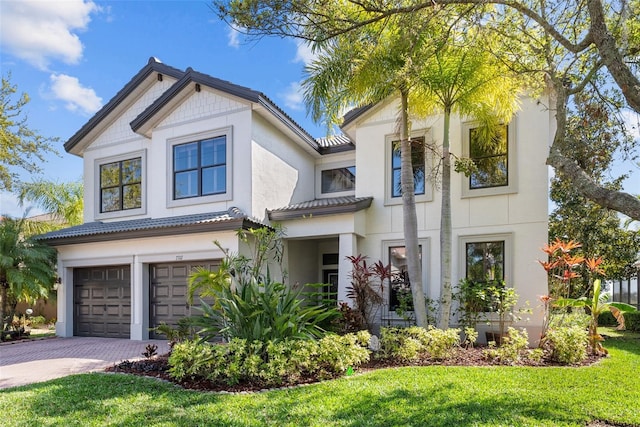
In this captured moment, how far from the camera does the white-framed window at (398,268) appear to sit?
42.4 feet

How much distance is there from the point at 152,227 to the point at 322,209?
538cm

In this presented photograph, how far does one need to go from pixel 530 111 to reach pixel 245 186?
884cm

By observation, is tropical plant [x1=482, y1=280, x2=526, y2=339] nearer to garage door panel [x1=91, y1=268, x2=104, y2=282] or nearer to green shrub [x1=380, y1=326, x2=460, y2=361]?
green shrub [x1=380, y1=326, x2=460, y2=361]

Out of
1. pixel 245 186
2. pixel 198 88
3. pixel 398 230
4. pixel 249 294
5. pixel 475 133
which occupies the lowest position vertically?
pixel 249 294

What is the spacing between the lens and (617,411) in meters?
5.77

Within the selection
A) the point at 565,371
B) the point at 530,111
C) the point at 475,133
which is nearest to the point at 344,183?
the point at 475,133

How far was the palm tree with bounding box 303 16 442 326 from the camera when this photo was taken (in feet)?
31.8

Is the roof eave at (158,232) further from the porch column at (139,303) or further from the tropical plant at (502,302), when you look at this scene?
the tropical plant at (502,302)

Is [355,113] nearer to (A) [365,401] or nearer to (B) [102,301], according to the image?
(A) [365,401]

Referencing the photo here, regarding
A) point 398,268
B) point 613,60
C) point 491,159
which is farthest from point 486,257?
point 613,60

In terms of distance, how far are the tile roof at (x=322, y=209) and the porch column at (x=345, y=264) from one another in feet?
2.71

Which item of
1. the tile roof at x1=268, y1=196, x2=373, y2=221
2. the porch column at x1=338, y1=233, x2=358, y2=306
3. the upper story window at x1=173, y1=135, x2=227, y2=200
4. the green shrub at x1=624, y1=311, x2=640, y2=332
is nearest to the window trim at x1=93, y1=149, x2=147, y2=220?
the upper story window at x1=173, y1=135, x2=227, y2=200

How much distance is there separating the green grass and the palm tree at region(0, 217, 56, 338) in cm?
795

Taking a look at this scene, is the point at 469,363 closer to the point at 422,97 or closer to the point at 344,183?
the point at 422,97
